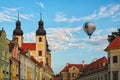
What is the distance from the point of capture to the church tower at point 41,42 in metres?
143

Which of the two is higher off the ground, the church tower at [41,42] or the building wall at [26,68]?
the church tower at [41,42]

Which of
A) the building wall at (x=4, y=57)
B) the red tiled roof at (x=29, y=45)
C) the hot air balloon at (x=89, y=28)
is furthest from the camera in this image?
the red tiled roof at (x=29, y=45)

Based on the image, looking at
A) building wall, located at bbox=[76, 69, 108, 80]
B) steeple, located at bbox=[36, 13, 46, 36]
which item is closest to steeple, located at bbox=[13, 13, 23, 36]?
steeple, located at bbox=[36, 13, 46, 36]

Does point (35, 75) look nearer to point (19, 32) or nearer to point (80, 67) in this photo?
point (19, 32)

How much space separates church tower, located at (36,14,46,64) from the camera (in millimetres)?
143375

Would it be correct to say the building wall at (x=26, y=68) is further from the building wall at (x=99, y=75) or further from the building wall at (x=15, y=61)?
the building wall at (x=99, y=75)

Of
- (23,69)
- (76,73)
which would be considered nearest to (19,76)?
(23,69)

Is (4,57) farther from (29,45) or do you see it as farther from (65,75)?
(65,75)

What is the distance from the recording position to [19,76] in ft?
241

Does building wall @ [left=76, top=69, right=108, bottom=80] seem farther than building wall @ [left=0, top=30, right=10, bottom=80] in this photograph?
Yes

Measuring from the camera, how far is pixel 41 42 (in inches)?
5748

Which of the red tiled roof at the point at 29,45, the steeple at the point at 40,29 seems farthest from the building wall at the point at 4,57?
the red tiled roof at the point at 29,45

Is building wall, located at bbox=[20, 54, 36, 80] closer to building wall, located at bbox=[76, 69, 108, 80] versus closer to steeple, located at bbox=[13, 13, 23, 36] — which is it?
building wall, located at bbox=[76, 69, 108, 80]

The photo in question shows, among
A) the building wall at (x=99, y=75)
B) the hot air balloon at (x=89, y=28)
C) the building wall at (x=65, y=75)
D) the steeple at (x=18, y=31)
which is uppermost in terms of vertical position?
the steeple at (x=18, y=31)
